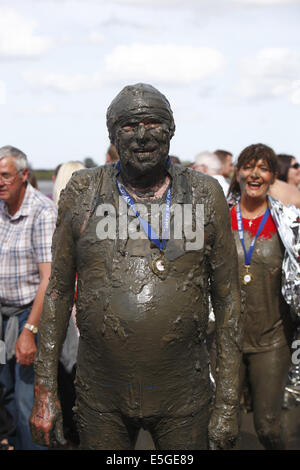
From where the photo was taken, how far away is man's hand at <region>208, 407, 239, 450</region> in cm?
265

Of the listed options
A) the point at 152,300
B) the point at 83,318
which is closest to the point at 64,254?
the point at 83,318

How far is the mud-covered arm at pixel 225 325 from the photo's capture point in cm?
266

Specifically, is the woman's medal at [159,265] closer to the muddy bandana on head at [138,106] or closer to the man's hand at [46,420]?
the muddy bandana on head at [138,106]

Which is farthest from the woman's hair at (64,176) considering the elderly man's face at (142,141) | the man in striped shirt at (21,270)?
the elderly man's face at (142,141)

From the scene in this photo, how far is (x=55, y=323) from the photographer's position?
2738 millimetres

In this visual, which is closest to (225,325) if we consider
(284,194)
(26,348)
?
(26,348)

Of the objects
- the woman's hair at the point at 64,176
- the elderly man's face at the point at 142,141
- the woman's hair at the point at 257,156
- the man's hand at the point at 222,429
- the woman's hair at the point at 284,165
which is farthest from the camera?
the woman's hair at the point at 284,165

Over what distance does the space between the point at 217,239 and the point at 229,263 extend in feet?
0.42

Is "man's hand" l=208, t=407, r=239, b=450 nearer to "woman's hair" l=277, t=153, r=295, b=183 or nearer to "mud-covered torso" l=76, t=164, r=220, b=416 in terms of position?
"mud-covered torso" l=76, t=164, r=220, b=416

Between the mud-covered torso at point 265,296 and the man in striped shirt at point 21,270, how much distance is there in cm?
144
